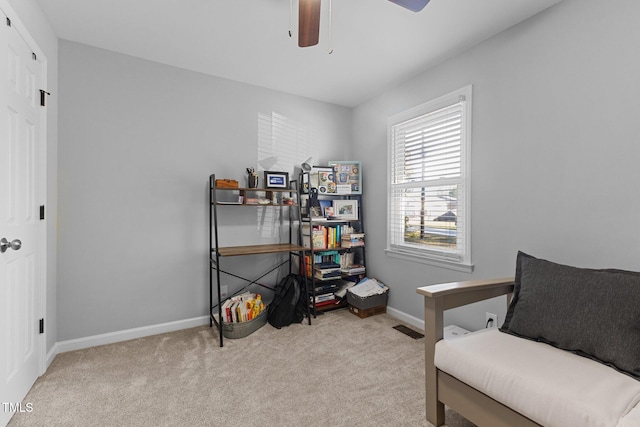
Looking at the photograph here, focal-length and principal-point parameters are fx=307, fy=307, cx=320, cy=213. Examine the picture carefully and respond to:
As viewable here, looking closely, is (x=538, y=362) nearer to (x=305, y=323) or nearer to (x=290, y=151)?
(x=305, y=323)

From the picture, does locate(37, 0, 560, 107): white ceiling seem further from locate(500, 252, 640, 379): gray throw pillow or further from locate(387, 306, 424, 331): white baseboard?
locate(387, 306, 424, 331): white baseboard

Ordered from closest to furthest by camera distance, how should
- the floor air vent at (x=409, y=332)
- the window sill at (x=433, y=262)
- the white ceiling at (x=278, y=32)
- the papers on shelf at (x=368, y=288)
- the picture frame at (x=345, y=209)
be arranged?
the white ceiling at (x=278, y=32) → the window sill at (x=433, y=262) → the floor air vent at (x=409, y=332) → the papers on shelf at (x=368, y=288) → the picture frame at (x=345, y=209)

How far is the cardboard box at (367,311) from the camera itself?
318 cm

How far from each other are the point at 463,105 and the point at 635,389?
2.11 meters

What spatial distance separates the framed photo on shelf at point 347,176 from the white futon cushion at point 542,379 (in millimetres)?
2253

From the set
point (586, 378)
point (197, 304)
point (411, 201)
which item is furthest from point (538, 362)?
point (197, 304)

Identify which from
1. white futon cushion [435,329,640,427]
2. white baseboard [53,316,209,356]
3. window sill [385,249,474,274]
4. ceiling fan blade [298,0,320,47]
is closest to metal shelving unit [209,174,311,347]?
white baseboard [53,316,209,356]

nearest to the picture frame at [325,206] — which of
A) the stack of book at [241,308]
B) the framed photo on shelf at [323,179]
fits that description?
the framed photo on shelf at [323,179]

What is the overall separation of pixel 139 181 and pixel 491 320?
122 inches

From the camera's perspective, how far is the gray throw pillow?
1277mm

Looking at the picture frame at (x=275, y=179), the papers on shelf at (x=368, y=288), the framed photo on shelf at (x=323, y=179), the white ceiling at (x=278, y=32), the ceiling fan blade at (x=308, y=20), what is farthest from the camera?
the framed photo on shelf at (x=323, y=179)

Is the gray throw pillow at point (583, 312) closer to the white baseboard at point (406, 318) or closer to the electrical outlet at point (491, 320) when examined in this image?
the electrical outlet at point (491, 320)

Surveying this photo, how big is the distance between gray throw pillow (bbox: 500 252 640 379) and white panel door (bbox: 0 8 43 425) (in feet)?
8.70

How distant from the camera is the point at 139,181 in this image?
106 inches
